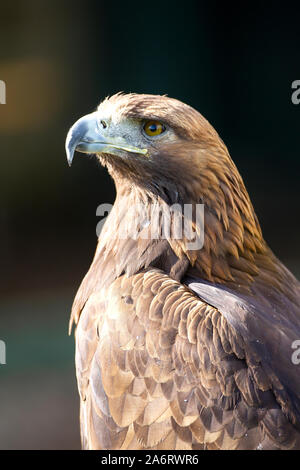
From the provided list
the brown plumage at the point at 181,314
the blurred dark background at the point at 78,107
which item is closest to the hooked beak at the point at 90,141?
the brown plumage at the point at 181,314

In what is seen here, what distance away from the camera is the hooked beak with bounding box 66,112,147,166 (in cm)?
276

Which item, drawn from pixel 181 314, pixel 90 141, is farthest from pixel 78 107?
pixel 181 314

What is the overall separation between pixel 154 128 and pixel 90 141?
0.79ft

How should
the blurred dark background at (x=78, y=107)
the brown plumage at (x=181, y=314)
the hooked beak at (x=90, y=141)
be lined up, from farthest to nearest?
the blurred dark background at (x=78, y=107), the hooked beak at (x=90, y=141), the brown plumage at (x=181, y=314)

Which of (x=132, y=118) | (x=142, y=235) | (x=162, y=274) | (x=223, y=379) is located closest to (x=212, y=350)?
(x=223, y=379)

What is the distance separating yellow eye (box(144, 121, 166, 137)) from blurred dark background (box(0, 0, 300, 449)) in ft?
10.6

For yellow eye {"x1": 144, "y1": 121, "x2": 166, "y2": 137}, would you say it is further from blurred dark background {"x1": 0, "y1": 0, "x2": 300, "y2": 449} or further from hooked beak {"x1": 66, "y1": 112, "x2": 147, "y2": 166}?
blurred dark background {"x1": 0, "y1": 0, "x2": 300, "y2": 449}

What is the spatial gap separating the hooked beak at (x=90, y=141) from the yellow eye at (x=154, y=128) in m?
0.07

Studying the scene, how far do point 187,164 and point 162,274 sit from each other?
424mm

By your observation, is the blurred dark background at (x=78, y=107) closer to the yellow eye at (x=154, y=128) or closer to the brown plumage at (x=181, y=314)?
the brown plumage at (x=181, y=314)

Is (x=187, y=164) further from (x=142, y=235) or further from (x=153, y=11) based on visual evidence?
(x=153, y=11)

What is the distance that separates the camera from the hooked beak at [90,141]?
2758 mm

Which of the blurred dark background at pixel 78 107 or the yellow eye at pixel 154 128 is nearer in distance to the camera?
the yellow eye at pixel 154 128

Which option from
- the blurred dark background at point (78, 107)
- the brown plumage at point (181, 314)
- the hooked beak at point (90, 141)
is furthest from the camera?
the blurred dark background at point (78, 107)
